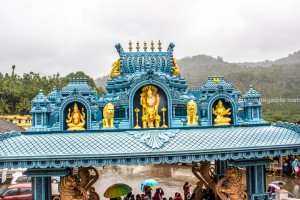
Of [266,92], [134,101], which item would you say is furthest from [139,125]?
[266,92]

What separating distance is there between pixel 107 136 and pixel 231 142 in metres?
3.13

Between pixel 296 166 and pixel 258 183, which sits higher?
pixel 258 183

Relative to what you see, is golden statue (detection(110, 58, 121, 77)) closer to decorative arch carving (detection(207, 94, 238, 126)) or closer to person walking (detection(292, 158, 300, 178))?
decorative arch carving (detection(207, 94, 238, 126))

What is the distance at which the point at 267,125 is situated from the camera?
9.55 m

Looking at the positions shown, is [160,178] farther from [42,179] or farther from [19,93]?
[19,93]

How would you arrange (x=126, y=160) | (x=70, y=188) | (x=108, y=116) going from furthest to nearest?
(x=108, y=116)
(x=70, y=188)
(x=126, y=160)

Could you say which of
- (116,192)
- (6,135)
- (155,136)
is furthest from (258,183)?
(6,135)

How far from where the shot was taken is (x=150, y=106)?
943 cm

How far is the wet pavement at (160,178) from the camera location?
63.5 feet

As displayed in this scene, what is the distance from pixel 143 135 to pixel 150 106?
1.08 meters

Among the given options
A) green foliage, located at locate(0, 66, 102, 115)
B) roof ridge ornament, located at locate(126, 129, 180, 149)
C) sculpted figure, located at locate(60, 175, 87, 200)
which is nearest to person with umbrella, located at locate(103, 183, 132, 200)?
sculpted figure, located at locate(60, 175, 87, 200)

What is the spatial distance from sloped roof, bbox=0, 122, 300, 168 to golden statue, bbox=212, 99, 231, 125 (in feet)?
Result: 2.31

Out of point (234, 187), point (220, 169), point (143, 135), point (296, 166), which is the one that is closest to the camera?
point (143, 135)

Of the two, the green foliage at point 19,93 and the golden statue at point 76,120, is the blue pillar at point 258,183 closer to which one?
the golden statue at point 76,120
